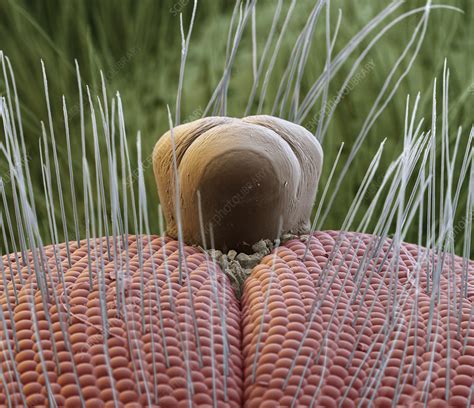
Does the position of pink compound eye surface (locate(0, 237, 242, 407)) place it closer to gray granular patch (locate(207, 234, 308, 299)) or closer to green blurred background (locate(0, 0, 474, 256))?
gray granular patch (locate(207, 234, 308, 299))

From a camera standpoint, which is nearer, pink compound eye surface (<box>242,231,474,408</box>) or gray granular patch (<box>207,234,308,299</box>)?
pink compound eye surface (<box>242,231,474,408</box>)

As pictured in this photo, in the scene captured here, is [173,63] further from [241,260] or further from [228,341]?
[228,341]

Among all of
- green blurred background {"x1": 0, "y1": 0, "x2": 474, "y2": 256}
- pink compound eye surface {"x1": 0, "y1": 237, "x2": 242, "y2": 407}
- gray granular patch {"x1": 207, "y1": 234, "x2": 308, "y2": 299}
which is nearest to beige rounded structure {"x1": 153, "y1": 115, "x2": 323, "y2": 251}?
gray granular patch {"x1": 207, "y1": 234, "x2": 308, "y2": 299}

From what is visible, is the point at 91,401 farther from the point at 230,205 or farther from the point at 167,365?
the point at 230,205

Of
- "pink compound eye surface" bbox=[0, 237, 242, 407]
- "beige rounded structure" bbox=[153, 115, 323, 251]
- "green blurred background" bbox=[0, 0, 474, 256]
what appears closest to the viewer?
"pink compound eye surface" bbox=[0, 237, 242, 407]

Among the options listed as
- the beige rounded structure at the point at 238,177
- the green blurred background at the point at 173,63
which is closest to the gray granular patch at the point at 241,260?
the beige rounded structure at the point at 238,177

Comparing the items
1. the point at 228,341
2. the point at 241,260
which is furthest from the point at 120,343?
the point at 241,260

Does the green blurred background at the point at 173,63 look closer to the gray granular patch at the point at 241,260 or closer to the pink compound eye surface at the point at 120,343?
the gray granular patch at the point at 241,260
